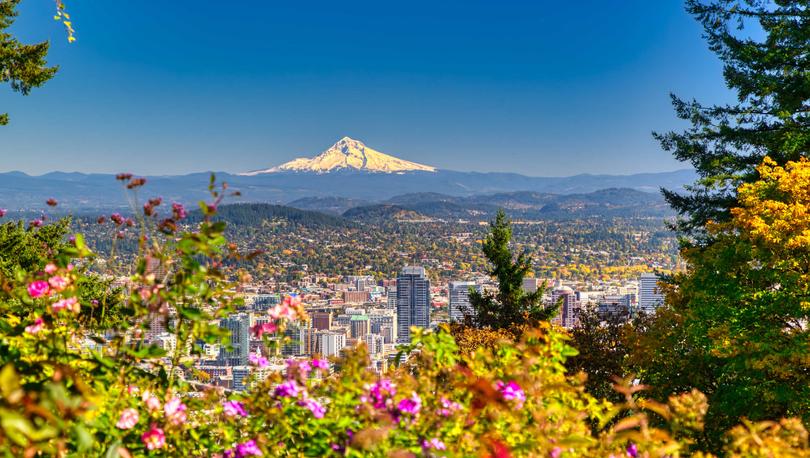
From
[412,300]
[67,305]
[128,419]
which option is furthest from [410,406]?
[412,300]

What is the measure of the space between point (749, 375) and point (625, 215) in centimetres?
17182

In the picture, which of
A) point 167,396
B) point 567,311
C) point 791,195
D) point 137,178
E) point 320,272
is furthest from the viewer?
point 320,272

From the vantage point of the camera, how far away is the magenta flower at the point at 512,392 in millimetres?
1998

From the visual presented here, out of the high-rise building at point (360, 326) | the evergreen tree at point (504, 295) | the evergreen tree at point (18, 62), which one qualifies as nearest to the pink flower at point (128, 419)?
the evergreen tree at point (18, 62)

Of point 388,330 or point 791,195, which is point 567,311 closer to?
point 388,330

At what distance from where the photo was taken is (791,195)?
242 inches

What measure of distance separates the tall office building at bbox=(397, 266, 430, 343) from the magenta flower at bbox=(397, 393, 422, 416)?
161ft

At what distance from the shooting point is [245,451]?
6.36 feet

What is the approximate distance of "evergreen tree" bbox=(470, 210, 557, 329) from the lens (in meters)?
15.4

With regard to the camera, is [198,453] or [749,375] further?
[749,375]

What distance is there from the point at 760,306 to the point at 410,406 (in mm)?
5282

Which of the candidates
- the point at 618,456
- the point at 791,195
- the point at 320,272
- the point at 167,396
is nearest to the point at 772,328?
the point at 791,195

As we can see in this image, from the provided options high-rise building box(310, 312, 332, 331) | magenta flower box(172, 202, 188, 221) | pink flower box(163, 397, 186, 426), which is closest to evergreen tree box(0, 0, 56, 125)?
magenta flower box(172, 202, 188, 221)

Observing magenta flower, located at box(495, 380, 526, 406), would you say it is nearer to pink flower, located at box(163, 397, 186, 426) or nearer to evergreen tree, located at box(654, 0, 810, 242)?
pink flower, located at box(163, 397, 186, 426)
